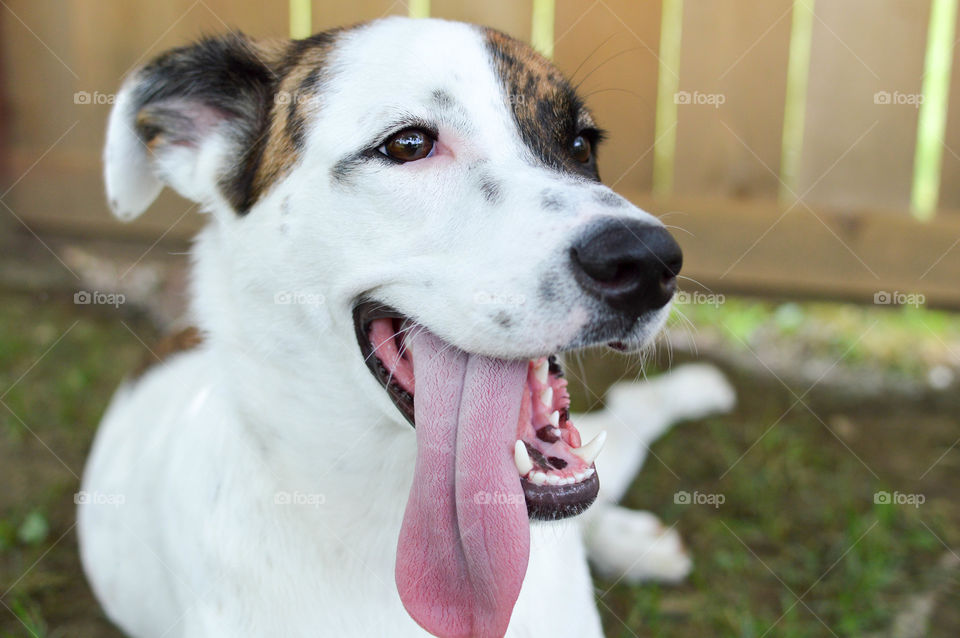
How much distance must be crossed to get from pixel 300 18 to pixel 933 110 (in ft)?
10.7

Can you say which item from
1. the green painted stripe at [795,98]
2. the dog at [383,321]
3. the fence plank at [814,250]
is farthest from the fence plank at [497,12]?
the dog at [383,321]

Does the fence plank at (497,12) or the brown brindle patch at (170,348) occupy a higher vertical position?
the fence plank at (497,12)

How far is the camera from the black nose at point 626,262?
65.8 inches

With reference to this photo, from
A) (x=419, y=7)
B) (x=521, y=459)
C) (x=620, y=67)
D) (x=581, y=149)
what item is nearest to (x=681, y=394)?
(x=581, y=149)

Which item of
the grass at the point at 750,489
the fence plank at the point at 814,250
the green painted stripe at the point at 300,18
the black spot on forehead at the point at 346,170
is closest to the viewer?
the black spot on forehead at the point at 346,170

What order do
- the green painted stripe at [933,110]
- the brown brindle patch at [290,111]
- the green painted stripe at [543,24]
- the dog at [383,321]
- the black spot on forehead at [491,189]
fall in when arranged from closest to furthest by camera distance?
A: 1. the dog at [383,321]
2. the black spot on forehead at [491,189]
3. the brown brindle patch at [290,111]
4. the green painted stripe at [933,110]
5. the green painted stripe at [543,24]

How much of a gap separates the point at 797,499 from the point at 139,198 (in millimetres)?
2605

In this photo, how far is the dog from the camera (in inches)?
71.2

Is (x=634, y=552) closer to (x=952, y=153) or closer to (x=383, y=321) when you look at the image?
(x=383, y=321)

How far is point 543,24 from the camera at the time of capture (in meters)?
4.48

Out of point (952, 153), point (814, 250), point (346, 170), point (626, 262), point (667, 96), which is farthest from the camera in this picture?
point (667, 96)

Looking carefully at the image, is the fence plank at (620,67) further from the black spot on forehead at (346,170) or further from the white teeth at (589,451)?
the white teeth at (589,451)

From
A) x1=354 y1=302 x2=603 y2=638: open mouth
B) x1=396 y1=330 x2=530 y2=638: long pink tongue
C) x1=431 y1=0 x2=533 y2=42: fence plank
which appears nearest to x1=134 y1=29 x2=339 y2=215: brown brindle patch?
x1=354 y1=302 x2=603 y2=638: open mouth

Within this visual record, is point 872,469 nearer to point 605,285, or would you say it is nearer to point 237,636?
point 605,285
